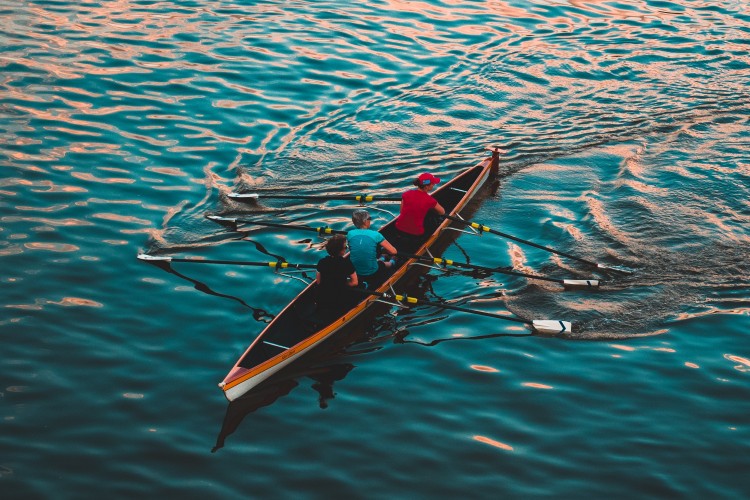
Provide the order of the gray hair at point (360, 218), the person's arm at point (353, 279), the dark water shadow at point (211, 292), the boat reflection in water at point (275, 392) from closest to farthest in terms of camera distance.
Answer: the boat reflection in water at point (275, 392)
the person's arm at point (353, 279)
the dark water shadow at point (211, 292)
the gray hair at point (360, 218)

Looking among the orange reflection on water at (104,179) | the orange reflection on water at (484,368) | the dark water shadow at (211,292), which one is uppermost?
the orange reflection on water at (104,179)

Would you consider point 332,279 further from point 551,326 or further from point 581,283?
point 581,283

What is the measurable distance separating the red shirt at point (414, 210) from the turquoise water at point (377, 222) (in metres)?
1.06

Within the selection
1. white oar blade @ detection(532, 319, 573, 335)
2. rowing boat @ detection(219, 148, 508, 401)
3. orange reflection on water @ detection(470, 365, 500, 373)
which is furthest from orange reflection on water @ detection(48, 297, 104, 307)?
white oar blade @ detection(532, 319, 573, 335)

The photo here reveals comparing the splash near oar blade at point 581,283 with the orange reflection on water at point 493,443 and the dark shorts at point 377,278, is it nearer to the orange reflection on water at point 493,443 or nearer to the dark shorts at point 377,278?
the dark shorts at point 377,278

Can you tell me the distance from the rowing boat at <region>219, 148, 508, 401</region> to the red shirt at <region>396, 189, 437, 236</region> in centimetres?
31

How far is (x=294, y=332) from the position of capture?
42.5 ft

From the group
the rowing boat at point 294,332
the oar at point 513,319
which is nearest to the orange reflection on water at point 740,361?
the oar at point 513,319

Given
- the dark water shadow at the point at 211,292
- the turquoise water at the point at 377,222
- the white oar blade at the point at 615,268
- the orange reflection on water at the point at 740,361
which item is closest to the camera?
the turquoise water at the point at 377,222

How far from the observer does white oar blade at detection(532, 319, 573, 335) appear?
13219 millimetres

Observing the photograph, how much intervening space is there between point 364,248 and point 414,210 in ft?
6.54

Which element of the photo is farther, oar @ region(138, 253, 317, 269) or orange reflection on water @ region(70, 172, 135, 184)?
orange reflection on water @ region(70, 172, 135, 184)

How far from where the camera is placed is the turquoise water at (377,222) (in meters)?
10.8

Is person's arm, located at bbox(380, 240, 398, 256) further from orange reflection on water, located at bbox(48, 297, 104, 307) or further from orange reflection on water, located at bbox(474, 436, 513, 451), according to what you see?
orange reflection on water, located at bbox(48, 297, 104, 307)
